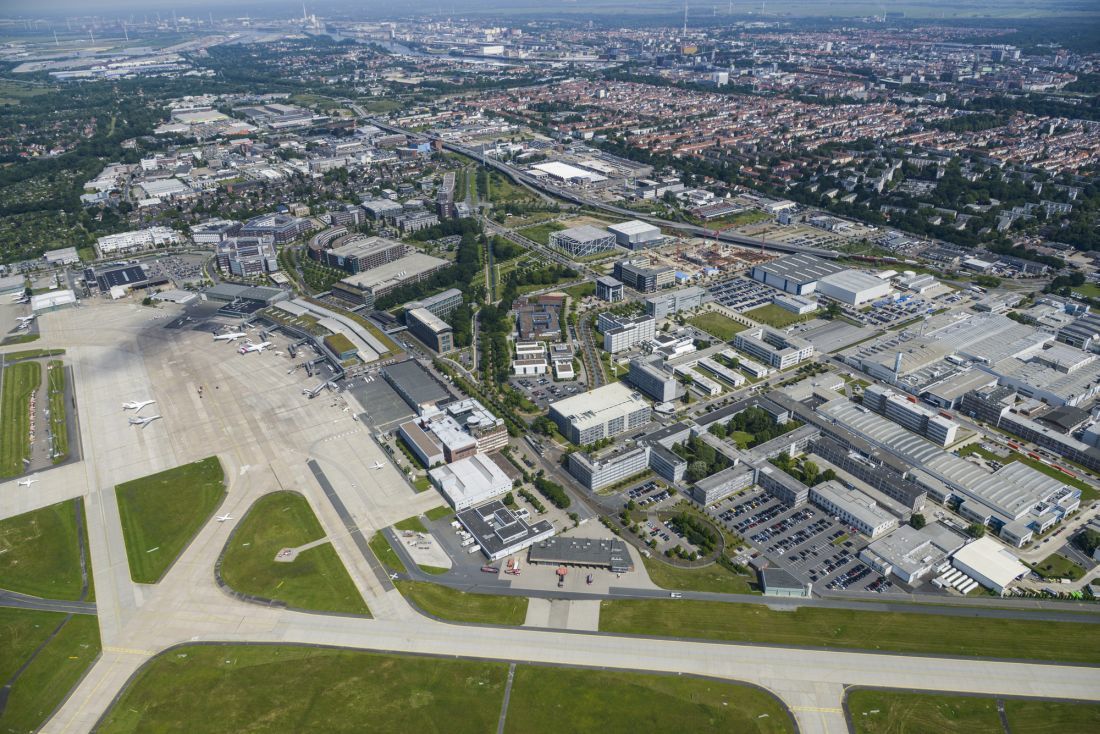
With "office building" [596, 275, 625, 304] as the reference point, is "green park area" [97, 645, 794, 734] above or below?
below

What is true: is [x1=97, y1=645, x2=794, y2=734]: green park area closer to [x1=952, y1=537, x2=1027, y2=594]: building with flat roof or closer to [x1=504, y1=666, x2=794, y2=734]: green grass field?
[x1=504, y1=666, x2=794, y2=734]: green grass field

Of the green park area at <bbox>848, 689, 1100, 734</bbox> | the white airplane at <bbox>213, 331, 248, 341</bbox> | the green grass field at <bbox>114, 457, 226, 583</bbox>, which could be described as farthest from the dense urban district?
the white airplane at <bbox>213, 331, 248, 341</bbox>

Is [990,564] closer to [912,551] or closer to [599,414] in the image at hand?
[912,551]

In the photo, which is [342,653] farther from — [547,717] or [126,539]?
[126,539]

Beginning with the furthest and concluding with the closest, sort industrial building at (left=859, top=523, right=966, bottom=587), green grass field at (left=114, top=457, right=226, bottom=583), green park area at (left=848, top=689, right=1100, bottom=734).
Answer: green grass field at (left=114, top=457, right=226, bottom=583)
industrial building at (left=859, top=523, right=966, bottom=587)
green park area at (left=848, top=689, right=1100, bottom=734)

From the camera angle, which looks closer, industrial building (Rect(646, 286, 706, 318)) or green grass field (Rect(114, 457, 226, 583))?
green grass field (Rect(114, 457, 226, 583))

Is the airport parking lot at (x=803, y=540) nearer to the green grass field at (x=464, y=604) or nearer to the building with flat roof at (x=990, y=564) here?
the building with flat roof at (x=990, y=564)
